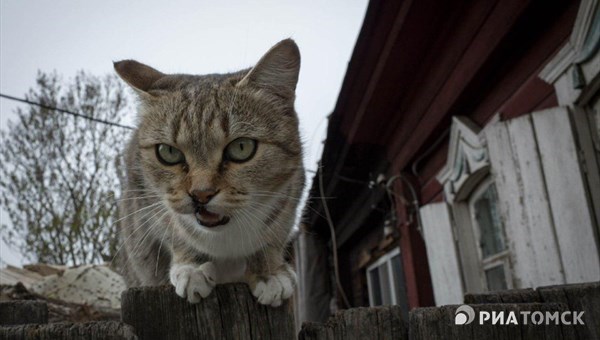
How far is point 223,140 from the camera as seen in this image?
1.57 meters

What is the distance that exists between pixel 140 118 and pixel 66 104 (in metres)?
8.82

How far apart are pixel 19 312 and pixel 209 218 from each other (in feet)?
1.79

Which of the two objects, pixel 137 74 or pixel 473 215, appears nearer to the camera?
pixel 137 74

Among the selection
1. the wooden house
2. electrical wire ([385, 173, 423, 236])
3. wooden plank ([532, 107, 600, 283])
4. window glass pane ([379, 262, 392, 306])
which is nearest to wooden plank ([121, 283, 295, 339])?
the wooden house

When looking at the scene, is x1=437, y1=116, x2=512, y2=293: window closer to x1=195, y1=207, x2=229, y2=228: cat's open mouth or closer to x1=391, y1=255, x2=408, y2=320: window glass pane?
x1=391, y1=255, x2=408, y2=320: window glass pane

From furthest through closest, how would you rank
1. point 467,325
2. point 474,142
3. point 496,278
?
point 496,278 → point 474,142 → point 467,325

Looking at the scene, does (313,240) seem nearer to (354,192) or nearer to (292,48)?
(354,192)

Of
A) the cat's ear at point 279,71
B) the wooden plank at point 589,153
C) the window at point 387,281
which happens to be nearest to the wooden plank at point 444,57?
the wooden plank at point 589,153

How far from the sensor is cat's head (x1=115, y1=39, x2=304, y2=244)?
1475mm

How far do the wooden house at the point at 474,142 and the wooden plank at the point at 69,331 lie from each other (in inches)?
43.7

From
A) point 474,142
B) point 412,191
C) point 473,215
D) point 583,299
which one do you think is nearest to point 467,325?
point 583,299

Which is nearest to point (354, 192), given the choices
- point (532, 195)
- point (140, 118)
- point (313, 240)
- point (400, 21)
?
point (313, 240)

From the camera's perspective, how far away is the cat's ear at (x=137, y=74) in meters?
1.86

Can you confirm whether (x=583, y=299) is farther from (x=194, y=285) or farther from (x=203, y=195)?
(x=203, y=195)
